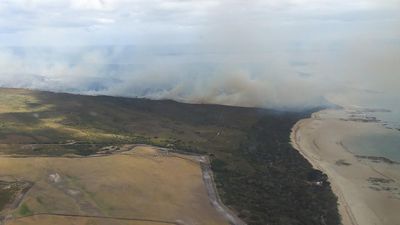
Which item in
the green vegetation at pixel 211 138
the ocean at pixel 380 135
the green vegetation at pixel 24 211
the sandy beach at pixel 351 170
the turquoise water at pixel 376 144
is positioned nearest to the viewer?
the green vegetation at pixel 24 211

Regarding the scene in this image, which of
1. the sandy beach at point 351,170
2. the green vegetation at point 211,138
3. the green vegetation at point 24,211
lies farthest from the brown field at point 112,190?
the sandy beach at point 351,170

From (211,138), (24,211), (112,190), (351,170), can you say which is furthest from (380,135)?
(24,211)

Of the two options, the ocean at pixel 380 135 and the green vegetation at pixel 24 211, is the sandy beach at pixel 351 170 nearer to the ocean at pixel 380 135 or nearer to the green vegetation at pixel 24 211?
the ocean at pixel 380 135

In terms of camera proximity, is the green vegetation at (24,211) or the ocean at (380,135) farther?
the ocean at (380,135)

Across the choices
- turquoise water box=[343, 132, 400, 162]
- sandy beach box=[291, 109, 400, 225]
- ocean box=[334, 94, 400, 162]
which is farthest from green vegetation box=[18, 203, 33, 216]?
ocean box=[334, 94, 400, 162]

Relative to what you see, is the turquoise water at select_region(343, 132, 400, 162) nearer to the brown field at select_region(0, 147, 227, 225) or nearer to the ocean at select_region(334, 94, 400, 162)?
the ocean at select_region(334, 94, 400, 162)

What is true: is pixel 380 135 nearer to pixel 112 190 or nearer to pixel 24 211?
pixel 112 190
